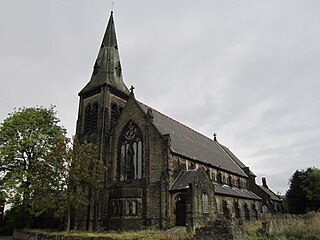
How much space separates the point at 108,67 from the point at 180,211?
22952 mm

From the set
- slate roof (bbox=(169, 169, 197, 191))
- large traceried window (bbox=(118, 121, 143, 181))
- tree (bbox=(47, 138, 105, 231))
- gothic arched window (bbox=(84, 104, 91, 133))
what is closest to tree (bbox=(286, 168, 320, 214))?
slate roof (bbox=(169, 169, 197, 191))

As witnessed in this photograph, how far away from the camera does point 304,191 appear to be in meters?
41.0

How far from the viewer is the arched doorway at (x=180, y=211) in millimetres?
27281

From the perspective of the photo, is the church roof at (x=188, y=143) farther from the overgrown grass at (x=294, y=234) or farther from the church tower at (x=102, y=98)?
the overgrown grass at (x=294, y=234)

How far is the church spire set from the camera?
39.5 metres

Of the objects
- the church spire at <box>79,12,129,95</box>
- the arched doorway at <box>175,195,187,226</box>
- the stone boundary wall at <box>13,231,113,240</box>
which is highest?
the church spire at <box>79,12,129,95</box>

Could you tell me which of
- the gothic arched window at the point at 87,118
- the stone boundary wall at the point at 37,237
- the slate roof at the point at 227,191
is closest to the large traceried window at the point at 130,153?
the gothic arched window at the point at 87,118

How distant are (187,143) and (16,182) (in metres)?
19.7

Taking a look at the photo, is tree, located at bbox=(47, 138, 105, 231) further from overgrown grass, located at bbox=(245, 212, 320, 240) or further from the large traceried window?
overgrown grass, located at bbox=(245, 212, 320, 240)

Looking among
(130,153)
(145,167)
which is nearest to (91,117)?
(130,153)

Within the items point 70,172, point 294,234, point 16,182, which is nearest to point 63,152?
point 70,172


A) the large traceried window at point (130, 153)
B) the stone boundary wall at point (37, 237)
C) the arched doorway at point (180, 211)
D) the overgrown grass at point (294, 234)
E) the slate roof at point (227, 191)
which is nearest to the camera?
the overgrown grass at point (294, 234)

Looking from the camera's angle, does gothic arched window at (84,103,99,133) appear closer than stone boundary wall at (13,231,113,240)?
No

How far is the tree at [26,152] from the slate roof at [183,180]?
11.7 meters
